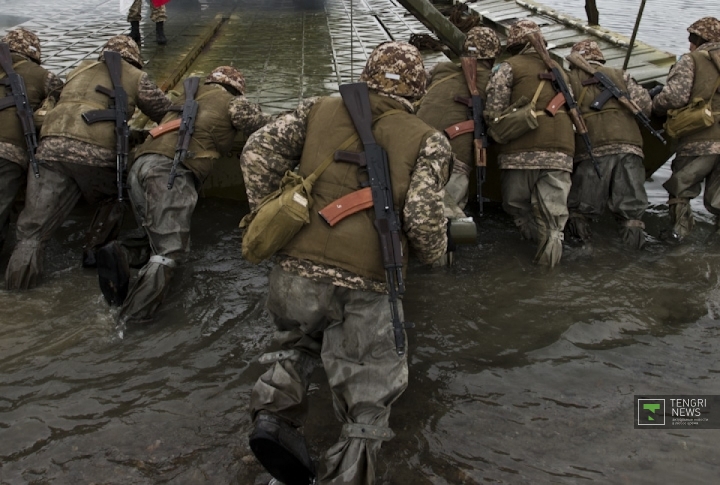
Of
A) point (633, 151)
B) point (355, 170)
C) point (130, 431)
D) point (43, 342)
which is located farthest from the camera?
point (633, 151)

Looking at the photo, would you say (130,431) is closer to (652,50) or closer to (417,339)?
(417,339)

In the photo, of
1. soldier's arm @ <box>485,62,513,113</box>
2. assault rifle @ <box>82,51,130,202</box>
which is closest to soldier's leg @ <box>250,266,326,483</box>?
assault rifle @ <box>82,51,130,202</box>

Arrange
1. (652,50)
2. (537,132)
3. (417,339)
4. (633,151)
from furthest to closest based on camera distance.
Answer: (652,50)
(633,151)
(537,132)
(417,339)

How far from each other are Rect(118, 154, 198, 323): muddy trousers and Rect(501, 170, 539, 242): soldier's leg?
2578 mm

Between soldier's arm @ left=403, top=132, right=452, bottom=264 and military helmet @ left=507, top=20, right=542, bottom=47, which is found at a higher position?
military helmet @ left=507, top=20, right=542, bottom=47

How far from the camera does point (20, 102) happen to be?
4.85 m

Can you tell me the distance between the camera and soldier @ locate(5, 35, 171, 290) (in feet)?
15.3

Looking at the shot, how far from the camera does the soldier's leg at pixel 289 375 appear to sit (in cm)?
278

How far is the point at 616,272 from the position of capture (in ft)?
16.9

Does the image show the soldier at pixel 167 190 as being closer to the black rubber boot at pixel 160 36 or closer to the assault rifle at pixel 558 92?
the assault rifle at pixel 558 92

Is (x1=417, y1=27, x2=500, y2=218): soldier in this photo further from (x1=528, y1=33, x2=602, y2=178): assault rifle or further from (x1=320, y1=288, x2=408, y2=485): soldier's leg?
(x1=320, y1=288, x2=408, y2=485): soldier's leg

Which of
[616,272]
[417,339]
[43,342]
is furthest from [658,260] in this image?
[43,342]

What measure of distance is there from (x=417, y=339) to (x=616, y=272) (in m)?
1.98

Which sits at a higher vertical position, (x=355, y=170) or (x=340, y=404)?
(x=355, y=170)
